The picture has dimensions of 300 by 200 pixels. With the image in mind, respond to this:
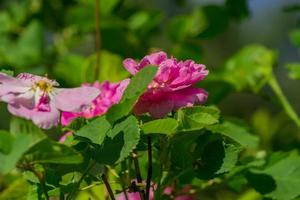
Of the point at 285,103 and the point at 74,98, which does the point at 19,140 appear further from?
the point at 285,103

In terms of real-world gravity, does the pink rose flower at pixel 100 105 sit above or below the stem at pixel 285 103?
above

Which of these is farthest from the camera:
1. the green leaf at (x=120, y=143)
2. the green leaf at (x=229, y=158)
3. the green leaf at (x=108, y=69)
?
the green leaf at (x=108, y=69)

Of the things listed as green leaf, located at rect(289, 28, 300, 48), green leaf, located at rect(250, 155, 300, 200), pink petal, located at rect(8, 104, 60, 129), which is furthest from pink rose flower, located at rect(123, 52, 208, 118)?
green leaf, located at rect(289, 28, 300, 48)

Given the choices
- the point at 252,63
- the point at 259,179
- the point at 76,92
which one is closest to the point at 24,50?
the point at 252,63

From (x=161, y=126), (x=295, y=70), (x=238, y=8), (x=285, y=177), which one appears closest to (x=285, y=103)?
(x=295, y=70)

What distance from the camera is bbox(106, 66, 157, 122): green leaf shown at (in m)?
0.78

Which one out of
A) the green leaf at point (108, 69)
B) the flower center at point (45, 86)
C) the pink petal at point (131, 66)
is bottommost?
the green leaf at point (108, 69)

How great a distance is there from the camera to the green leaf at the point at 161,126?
2.63ft

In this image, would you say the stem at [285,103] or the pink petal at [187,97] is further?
the stem at [285,103]

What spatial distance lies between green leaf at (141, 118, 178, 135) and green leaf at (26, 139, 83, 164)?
10cm

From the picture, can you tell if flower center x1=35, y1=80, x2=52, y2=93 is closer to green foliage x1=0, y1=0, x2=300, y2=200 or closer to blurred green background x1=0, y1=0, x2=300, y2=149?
green foliage x1=0, y1=0, x2=300, y2=200

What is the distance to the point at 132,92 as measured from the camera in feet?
2.64

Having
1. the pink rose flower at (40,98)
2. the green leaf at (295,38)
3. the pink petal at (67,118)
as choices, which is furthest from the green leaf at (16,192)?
the green leaf at (295,38)

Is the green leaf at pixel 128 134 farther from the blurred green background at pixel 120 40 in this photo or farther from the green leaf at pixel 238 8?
the green leaf at pixel 238 8
